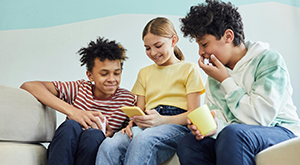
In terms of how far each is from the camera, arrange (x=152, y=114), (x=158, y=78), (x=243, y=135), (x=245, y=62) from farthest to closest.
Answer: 1. (x=158, y=78)
2. (x=152, y=114)
3. (x=245, y=62)
4. (x=243, y=135)

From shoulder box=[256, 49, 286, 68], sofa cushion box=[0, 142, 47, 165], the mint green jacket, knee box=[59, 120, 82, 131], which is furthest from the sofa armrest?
sofa cushion box=[0, 142, 47, 165]

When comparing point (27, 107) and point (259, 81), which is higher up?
point (259, 81)

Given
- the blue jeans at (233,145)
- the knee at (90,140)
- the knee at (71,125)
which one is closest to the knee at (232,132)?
the blue jeans at (233,145)

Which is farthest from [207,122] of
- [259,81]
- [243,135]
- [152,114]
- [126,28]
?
[126,28]

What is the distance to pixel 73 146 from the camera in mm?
1097

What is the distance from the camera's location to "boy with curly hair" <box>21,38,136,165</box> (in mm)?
1095

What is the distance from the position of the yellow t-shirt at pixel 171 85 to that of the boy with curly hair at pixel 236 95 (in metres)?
0.13

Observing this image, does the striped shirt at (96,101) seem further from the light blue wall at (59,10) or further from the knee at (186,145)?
the light blue wall at (59,10)

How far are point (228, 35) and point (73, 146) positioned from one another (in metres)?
0.80

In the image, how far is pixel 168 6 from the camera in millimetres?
2039

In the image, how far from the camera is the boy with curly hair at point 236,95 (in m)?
0.83

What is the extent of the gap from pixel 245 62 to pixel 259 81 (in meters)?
0.14

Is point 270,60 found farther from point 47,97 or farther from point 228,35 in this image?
point 47,97

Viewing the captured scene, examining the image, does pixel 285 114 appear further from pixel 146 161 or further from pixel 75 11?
pixel 75 11
